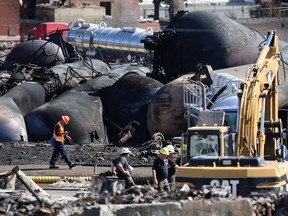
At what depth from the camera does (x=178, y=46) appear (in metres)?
35.3

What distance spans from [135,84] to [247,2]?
45.3 meters

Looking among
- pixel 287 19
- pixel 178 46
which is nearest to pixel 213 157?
pixel 178 46

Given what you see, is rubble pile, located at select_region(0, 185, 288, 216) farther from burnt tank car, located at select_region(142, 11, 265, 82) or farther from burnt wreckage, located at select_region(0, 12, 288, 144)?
burnt tank car, located at select_region(142, 11, 265, 82)

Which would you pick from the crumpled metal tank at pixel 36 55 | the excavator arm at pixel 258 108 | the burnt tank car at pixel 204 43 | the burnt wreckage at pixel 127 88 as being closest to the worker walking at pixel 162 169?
the excavator arm at pixel 258 108

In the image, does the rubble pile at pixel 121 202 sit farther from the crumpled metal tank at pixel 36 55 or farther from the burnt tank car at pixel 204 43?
the crumpled metal tank at pixel 36 55

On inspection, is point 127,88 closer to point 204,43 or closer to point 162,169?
point 204,43

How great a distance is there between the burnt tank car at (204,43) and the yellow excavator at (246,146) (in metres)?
12.0

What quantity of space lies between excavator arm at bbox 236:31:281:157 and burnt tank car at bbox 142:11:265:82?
12248 mm

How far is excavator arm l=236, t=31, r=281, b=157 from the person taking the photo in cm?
1866

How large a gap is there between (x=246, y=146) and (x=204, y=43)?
1605 centimetres

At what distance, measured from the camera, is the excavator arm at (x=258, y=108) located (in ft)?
61.2

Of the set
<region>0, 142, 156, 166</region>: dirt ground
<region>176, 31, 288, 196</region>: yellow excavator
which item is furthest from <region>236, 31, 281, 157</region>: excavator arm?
<region>0, 142, 156, 166</region>: dirt ground

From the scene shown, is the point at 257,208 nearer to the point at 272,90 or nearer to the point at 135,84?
the point at 272,90

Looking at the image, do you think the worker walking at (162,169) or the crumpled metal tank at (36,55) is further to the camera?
the crumpled metal tank at (36,55)
